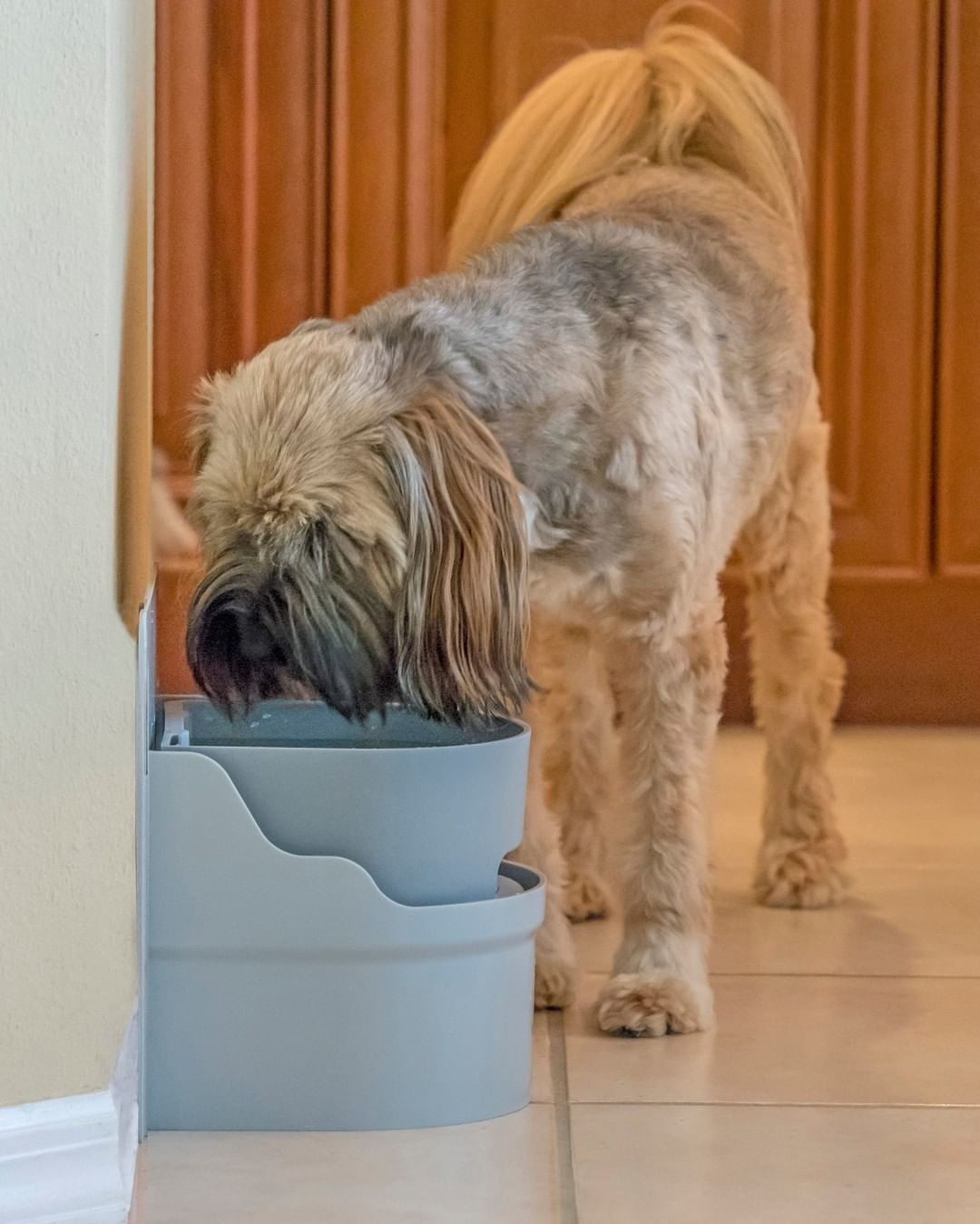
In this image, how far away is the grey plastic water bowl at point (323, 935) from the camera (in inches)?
66.0

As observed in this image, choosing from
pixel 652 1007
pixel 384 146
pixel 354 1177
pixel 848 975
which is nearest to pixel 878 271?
pixel 384 146

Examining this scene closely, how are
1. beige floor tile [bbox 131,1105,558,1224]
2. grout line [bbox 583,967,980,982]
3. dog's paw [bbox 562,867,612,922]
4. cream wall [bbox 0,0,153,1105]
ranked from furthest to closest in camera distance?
1. dog's paw [bbox 562,867,612,922]
2. grout line [bbox 583,967,980,982]
3. beige floor tile [bbox 131,1105,558,1224]
4. cream wall [bbox 0,0,153,1105]

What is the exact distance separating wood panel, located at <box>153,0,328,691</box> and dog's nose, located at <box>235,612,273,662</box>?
6.06ft

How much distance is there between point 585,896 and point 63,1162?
118 cm

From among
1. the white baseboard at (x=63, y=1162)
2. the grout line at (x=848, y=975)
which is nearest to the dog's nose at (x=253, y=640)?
the white baseboard at (x=63, y=1162)

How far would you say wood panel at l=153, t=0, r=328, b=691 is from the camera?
11.4ft

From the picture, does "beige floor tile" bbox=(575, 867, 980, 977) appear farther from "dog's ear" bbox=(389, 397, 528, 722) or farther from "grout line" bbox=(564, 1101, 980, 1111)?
"dog's ear" bbox=(389, 397, 528, 722)

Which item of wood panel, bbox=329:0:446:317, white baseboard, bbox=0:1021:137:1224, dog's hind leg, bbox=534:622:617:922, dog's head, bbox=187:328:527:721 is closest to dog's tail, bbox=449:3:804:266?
dog's hind leg, bbox=534:622:617:922

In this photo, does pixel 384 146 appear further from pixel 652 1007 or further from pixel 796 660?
pixel 652 1007

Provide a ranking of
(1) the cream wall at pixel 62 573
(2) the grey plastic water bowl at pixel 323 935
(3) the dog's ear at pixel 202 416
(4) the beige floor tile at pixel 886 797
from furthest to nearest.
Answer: (4) the beige floor tile at pixel 886 797 → (3) the dog's ear at pixel 202 416 → (2) the grey plastic water bowl at pixel 323 935 → (1) the cream wall at pixel 62 573

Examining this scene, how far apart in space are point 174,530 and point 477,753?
105 centimetres

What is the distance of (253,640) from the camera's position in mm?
1626

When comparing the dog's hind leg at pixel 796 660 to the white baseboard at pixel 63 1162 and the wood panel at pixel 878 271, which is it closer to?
the wood panel at pixel 878 271

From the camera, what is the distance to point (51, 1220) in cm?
148
